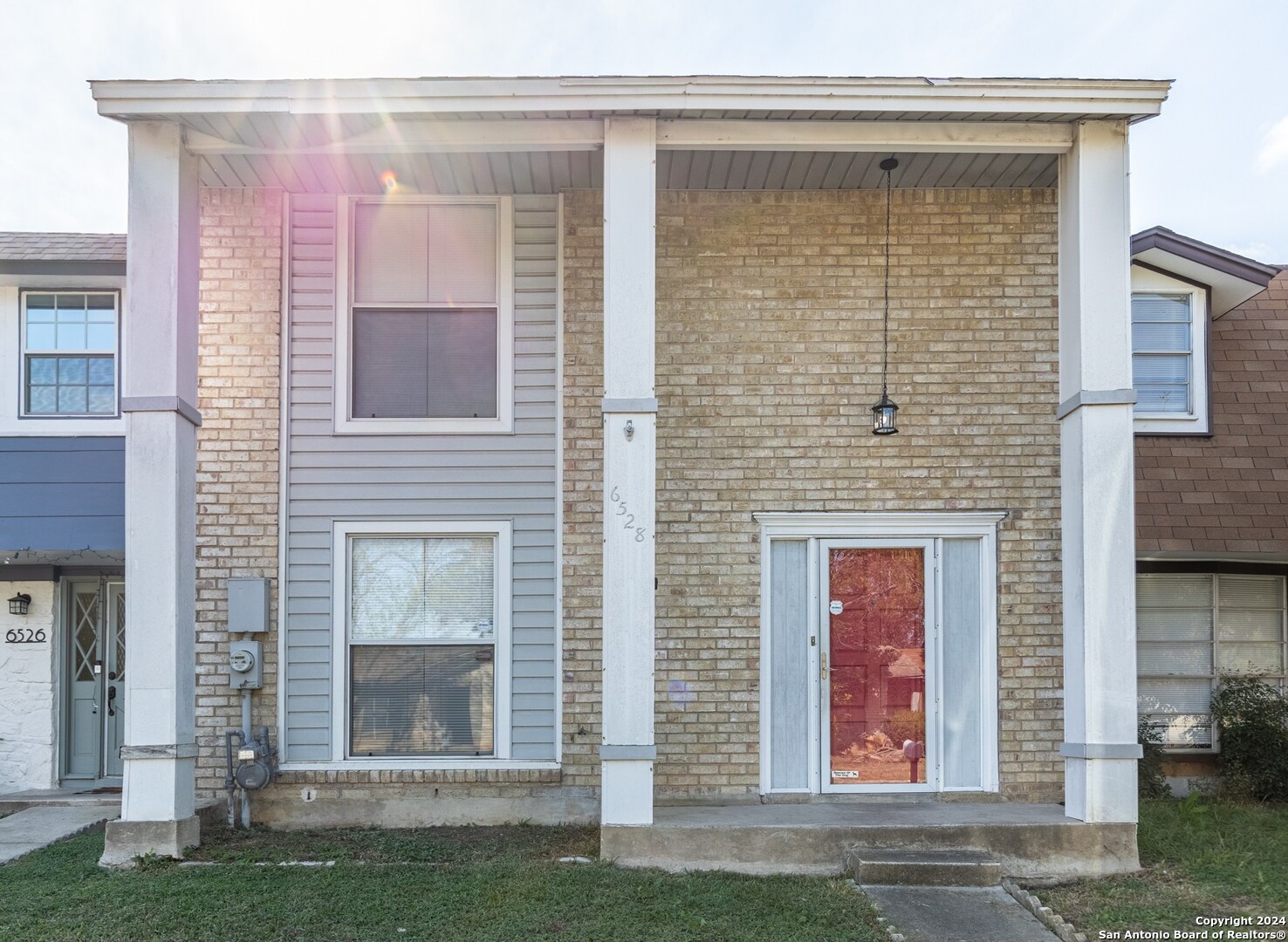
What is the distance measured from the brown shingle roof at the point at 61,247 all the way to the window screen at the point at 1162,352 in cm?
879

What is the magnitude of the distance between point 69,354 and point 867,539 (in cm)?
678

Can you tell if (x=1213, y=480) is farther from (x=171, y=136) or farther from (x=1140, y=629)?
(x=171, y=136)

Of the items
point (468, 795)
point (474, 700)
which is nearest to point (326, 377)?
point (474, 700)

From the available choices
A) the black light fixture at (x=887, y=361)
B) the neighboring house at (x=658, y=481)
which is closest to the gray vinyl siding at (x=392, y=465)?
the neighboring house at (x=658, y=481)

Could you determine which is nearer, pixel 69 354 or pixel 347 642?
pixel 347 642

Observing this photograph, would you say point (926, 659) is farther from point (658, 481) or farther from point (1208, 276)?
point (1208, 276)

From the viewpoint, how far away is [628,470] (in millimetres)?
5988

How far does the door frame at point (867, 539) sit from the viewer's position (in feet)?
22.9

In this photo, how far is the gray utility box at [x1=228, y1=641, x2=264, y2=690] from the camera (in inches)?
271

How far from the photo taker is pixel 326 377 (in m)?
7.17

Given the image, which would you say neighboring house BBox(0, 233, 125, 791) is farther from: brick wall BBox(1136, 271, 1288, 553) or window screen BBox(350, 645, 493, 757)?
brick wall BBox(1136, 271, 1288, 553)

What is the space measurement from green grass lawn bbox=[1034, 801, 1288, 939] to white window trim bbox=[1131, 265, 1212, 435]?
10.7 feet

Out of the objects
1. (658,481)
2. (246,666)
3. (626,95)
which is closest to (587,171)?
(626,95)

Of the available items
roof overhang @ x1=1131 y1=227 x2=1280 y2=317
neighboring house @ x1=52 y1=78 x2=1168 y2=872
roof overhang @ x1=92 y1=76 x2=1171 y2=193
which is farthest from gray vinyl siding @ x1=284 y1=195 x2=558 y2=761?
roof overhang @ x1=1131 y1=227 x2=1280 y2=317
